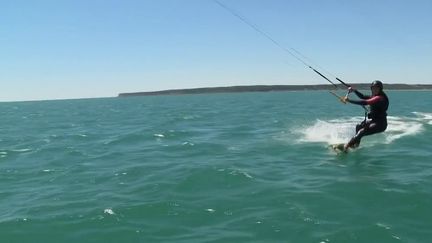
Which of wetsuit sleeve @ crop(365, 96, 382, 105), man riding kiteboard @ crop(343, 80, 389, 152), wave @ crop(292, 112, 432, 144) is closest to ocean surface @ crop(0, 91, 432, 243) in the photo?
wave @ crop(292, 112, 432, 144)

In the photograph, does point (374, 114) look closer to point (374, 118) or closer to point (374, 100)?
point (374, 118)

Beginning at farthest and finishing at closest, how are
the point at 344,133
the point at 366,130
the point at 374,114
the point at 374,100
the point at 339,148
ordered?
the point at 344,133
the point at 339,148
the point at 366,130
the point at 374,114
the point at 374,100

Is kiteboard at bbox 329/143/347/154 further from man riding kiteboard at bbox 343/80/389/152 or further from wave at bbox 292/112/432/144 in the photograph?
wave at bbox 292/112/432/144

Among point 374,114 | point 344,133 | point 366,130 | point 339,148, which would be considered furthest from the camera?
point 344,133

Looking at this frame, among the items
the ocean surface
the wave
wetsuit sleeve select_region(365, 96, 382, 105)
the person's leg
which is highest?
wetsuit sleeve select_region(365, 96, 382, 105)

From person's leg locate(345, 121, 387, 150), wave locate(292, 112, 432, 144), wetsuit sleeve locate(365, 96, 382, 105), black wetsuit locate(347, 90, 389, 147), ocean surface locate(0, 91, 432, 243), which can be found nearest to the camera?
ocean surface locate(0, 91, 432, 243)

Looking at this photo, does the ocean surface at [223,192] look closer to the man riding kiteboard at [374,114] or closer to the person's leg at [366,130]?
the person's leg at [366,130]

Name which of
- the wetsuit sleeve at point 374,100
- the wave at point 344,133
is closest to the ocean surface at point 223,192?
the wave at point 344,133

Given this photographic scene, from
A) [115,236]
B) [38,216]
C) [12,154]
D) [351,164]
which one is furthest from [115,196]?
[12,154]

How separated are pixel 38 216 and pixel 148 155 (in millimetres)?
8929

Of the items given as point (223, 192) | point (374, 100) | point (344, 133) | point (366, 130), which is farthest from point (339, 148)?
point (223, 192)

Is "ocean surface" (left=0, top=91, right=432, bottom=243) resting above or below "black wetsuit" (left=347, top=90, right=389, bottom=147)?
below

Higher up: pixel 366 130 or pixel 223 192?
pixel 366 130

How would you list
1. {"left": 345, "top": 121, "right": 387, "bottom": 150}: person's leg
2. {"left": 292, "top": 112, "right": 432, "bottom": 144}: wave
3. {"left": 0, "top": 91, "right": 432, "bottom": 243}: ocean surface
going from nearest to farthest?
{"left": 0, "top": 91, "right": 432, "bottom": 243}: ocean surface, {"left": 345, "top": 121, "right": 387, "bottom": 150}: person's leg, {"left": 292, "top": 112, "right": 432, "bottom": 144}: wave
